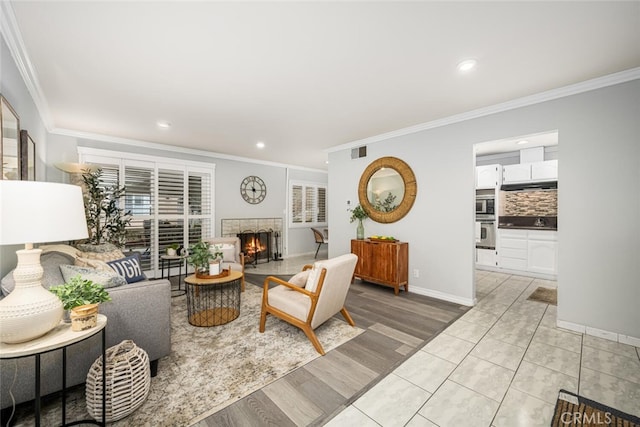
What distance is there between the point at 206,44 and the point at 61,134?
151 inches

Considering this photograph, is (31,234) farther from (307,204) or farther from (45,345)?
(307,204)

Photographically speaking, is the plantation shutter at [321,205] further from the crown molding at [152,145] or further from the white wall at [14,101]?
the white wall at [14,101]

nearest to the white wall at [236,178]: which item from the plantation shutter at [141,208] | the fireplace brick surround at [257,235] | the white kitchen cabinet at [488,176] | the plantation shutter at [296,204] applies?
the fireplace brick surround at [257,235]

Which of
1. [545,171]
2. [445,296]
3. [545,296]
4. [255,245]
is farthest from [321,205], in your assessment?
[545,296]

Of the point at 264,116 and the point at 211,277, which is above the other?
the point at 264,116

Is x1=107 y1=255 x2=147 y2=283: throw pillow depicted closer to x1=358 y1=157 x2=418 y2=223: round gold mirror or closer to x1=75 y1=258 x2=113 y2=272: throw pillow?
x1=75 y1=258 x2=113 y2=272: throw pillow

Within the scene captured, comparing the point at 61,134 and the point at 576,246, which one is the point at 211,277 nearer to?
the point at 61,134

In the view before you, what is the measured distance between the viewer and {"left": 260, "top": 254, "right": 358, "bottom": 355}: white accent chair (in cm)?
233

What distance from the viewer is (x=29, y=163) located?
2592 mm

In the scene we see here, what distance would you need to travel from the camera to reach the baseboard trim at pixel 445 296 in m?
3.51

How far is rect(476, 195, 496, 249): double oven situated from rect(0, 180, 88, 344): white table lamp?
20.6 ft

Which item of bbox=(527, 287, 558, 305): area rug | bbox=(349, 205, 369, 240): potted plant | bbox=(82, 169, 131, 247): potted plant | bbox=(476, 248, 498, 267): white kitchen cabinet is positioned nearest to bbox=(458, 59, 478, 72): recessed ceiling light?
bbox=(349, 205, 369, 240): potted plant

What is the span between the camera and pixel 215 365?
218cm

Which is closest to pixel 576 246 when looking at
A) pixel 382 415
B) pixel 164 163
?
pixel 382 415
